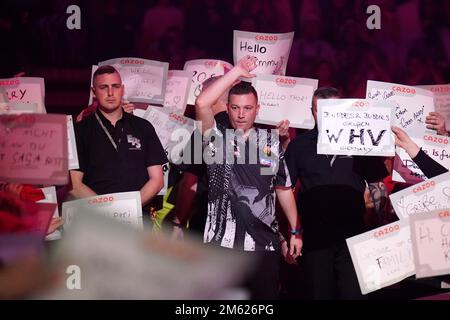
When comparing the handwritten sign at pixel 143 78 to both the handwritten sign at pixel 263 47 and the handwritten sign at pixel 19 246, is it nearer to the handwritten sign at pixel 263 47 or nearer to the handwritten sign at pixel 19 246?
the handwritten sign at pixel 263 47

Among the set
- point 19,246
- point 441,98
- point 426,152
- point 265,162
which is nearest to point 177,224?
point 265,162

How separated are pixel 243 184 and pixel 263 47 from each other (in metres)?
1.19

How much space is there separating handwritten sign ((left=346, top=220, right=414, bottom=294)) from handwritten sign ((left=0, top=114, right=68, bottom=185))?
177cm

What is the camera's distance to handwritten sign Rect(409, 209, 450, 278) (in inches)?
181

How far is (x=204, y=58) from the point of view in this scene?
5.66 metres

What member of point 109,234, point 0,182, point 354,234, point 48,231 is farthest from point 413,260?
point 0,182

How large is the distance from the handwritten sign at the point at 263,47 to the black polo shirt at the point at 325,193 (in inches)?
30.7

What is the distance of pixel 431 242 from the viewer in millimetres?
4602

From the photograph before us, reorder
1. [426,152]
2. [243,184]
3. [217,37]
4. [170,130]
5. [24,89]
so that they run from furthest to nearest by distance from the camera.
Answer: [217,37], [170,130], [24,89], [426,152], [243,184]

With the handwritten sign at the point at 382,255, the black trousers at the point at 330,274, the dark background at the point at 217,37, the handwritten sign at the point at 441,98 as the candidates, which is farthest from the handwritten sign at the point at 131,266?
the handwritten sign at the point at 441,98

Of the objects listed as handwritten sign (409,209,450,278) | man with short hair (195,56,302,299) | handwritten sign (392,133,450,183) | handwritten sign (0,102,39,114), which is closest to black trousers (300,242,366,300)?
man with short hair (195,56,302,299)

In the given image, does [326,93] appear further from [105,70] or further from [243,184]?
[105,70]

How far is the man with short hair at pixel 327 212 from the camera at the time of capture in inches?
180
